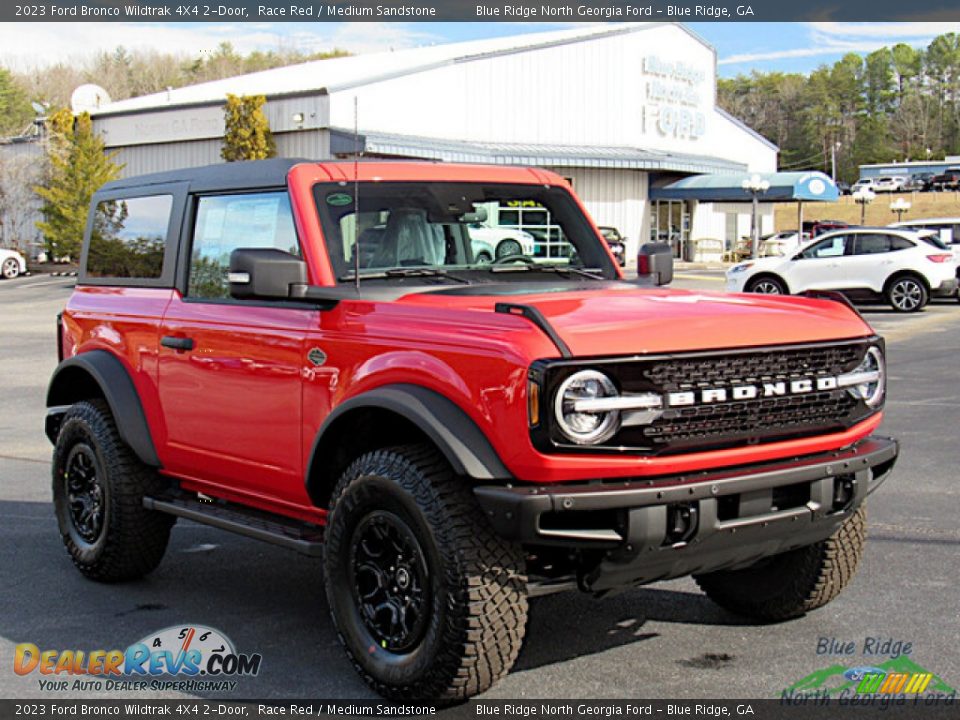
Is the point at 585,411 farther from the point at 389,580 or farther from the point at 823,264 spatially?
the point at 823,264

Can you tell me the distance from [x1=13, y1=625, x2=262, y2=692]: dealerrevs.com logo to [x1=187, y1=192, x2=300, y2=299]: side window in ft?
5.24

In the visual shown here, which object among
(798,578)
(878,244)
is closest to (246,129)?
(878,244)

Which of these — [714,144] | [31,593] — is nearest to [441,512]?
[31,593]

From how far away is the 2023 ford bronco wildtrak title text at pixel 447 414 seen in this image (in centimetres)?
409

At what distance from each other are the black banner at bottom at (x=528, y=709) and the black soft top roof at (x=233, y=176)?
2323 mm

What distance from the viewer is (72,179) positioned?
40969 mm

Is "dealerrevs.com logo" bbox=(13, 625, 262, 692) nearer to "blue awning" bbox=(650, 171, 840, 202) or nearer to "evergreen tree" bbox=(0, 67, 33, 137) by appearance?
"blue awning" bbox=(650, 171, 840, 202)

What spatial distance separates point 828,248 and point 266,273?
71.6ft

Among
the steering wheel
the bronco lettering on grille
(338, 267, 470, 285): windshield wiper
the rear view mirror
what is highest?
the rear view mirror

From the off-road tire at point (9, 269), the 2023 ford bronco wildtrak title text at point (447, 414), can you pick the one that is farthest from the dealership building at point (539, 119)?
the 2023 ford bronco wildtrak title text at point (447, 414)

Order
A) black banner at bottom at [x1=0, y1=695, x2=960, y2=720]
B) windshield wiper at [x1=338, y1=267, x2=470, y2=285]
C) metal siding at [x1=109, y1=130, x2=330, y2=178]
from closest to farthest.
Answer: black banner at bottom at [x1=0, y1=695, x2=960, y2=720] → windshield wiper at [x1=338, y1=267, x2=470, y2=285] → metal siding at [x1=109, y1=130, x2=330, y2=178]

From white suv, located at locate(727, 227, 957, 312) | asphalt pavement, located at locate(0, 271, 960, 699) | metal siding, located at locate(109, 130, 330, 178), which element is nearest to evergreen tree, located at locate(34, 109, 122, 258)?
metal siding, located at locate(109, 130, 330, 178)

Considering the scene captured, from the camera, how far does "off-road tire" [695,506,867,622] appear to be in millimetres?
5160

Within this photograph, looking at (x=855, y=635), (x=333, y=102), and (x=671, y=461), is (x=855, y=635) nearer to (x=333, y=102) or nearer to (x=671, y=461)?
(x=671, y=461)
